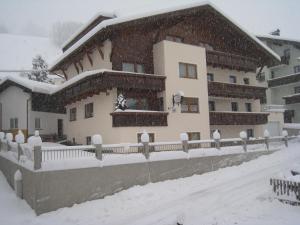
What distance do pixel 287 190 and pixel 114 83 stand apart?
12.5 m

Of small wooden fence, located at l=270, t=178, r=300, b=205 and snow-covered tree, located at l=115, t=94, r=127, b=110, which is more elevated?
snow-covered tree, located at l=115, t=94, r=127, b=110

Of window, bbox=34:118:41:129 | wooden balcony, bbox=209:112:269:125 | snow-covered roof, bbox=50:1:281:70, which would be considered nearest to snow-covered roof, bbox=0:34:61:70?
window, bbox=34:118:41:129

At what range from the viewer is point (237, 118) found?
29797 mm

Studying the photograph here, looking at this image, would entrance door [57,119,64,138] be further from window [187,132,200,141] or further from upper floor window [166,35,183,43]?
window [187,132,200,141]

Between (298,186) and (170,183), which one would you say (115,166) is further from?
(298,186)

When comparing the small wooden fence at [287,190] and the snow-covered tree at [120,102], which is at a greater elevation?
the snow-covered tree at [120,102]

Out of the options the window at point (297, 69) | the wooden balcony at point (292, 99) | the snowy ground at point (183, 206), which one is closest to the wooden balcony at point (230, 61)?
the wooden balcony at point (292, 99)

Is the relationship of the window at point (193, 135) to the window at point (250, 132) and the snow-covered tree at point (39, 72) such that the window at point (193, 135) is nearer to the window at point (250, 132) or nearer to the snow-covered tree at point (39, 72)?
the window at point (250, 132)

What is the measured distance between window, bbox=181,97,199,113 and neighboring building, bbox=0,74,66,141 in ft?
41.9

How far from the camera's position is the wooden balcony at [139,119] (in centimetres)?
2253

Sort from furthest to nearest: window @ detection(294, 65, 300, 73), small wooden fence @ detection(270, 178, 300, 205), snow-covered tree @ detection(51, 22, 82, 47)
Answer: snow-covered tree @ detection(51, 22, 82, 47) < window @ detection(294, 65, 300, 73) < small wooden fence @ detection(270, 178, 300, 205)

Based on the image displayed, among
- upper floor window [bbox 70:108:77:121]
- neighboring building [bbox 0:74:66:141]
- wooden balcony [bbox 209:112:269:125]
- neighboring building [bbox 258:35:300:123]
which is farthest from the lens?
neighboring building [bbox 258:35:300:123]

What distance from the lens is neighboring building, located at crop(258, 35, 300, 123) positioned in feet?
→ 141

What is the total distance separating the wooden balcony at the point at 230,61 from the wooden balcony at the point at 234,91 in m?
1.99
